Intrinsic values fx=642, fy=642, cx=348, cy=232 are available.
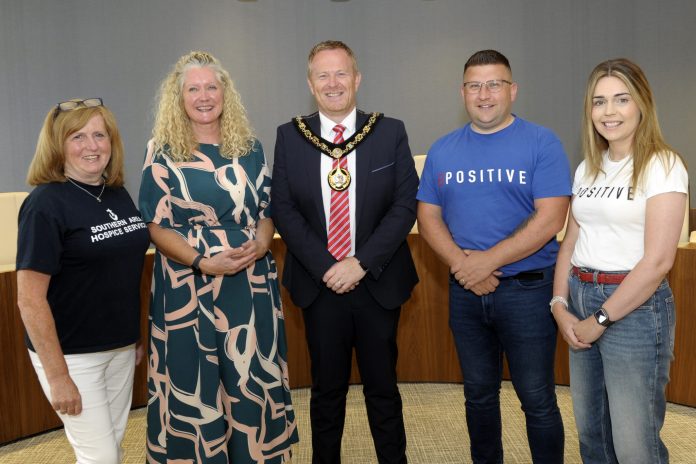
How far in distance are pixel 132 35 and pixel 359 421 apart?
438 centimetres

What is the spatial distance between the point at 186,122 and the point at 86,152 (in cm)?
51

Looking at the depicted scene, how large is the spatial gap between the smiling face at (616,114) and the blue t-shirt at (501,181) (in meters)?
0.37

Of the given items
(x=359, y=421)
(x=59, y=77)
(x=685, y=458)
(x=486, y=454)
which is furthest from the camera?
(x=59, y=77)

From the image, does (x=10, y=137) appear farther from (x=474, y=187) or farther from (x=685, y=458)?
(x=685, y=458)

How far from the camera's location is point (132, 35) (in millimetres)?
6117

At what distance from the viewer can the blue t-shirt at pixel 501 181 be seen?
7.93 ft

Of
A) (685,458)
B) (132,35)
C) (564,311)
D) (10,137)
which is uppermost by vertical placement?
(132,35)

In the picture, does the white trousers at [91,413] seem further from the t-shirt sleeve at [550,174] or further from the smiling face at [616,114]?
the smiling face at [616,114]

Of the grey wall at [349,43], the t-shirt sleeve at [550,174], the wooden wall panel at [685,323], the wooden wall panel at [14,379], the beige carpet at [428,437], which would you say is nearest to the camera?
the t-shirt sleeve at [550,174]

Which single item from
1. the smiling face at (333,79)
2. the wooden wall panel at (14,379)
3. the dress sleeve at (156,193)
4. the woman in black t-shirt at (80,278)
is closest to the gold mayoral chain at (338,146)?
the smiling face at (333,79)

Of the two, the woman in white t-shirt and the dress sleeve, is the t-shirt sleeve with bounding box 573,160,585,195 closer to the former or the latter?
the woman in white t-shirt

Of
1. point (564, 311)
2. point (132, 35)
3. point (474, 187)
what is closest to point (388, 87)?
→ point (132, 35)

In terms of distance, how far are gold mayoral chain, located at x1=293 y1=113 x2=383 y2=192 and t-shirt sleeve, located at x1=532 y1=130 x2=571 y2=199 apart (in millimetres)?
661

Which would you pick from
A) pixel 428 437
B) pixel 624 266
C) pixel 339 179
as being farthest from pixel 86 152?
pixel 428 437
